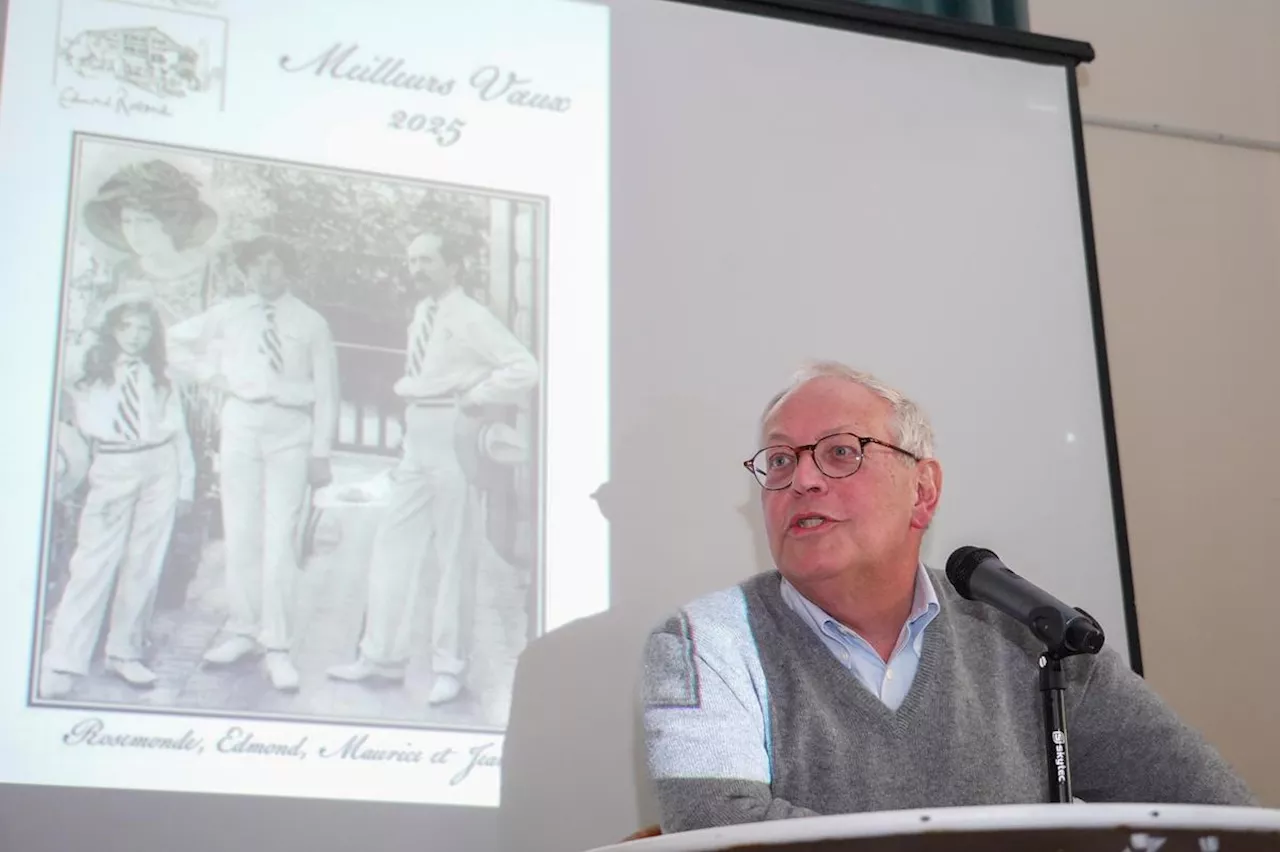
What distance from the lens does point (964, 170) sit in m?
3.27

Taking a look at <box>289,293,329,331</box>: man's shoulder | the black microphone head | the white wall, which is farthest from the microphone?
the white wall

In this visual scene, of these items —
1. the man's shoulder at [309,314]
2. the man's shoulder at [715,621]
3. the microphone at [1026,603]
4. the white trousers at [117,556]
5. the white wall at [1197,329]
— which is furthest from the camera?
the white wall at [1197,329]

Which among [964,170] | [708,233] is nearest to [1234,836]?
[708,233]

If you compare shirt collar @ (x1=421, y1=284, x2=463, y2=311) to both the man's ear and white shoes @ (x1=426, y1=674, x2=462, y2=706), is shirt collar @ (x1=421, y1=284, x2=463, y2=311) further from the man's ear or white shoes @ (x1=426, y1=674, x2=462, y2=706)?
the man's ear

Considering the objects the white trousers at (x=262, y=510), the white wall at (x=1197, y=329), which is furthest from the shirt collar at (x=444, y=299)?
the white wall at (x=1197, y=329)

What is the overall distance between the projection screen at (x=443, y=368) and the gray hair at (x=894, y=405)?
63 cm

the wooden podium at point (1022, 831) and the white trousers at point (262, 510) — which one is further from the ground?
the white trousers at point (262, 510)

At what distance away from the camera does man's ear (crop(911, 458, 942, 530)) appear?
2.23m

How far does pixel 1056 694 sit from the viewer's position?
1.67 metres

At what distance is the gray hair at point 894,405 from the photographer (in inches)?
86.4

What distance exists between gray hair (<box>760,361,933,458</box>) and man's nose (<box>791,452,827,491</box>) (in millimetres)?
119

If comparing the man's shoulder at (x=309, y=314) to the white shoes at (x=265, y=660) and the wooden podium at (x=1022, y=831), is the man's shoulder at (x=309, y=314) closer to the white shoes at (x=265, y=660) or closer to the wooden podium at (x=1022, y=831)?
the white shoes at (x=265, y=660)

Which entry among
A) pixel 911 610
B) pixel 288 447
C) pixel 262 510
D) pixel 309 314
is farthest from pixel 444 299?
pixel 911 610

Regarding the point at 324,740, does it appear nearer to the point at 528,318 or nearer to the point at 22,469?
the point at 22,469
